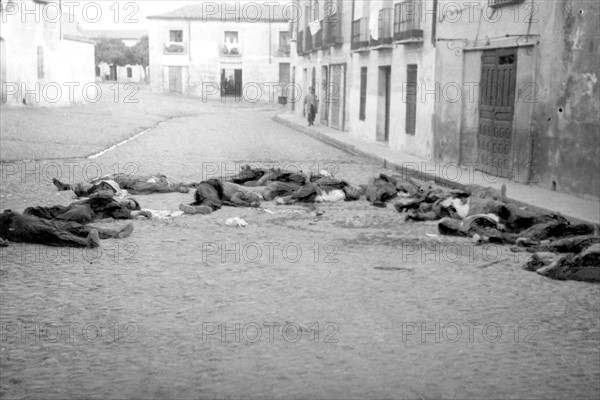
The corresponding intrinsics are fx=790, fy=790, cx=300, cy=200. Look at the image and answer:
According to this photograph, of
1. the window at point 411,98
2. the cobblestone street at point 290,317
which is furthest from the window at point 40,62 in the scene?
the cobblestone street at point 290,317

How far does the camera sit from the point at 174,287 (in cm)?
637

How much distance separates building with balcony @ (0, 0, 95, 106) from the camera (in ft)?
105

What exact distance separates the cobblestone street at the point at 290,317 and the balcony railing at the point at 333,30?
19459 millimetres

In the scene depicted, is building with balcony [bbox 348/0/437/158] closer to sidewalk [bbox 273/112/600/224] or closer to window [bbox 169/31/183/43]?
sidewalk [bbox 273/112/600/224]

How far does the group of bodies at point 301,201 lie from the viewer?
7.90 m

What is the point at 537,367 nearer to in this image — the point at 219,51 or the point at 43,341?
the point at 43,341

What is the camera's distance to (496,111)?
14922 mm

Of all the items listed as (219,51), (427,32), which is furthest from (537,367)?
(219,51)

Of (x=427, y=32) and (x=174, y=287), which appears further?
(x=427, y=32)

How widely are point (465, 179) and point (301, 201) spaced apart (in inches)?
164

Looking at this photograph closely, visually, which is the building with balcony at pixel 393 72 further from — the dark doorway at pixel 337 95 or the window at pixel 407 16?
the dark doorway at pixel 337 95

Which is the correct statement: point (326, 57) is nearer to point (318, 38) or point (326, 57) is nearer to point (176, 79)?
point (318, 38)

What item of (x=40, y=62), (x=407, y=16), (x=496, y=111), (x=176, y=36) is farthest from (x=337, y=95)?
(x=176, y=36)

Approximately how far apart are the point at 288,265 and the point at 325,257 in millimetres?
522
